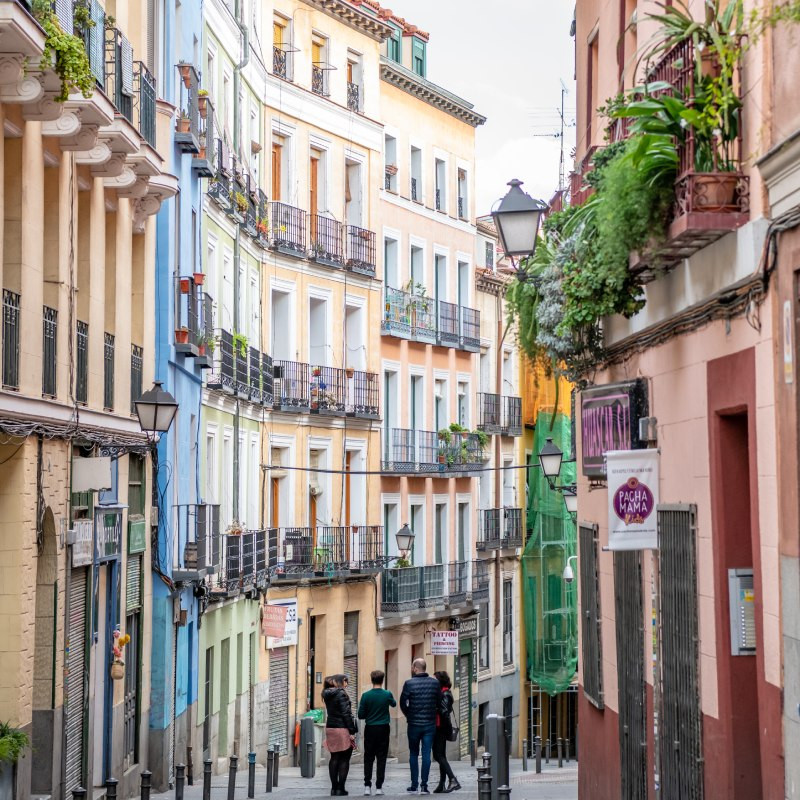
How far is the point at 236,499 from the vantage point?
34.8m

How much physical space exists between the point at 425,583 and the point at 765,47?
35.8m

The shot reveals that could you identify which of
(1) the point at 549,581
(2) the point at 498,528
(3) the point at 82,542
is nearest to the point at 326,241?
(2) the point at 498,528

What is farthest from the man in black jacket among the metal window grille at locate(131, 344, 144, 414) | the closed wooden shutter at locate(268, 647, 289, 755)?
the closed wooden shutter at locate(268, 647, 289, 755)

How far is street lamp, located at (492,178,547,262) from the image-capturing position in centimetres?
1568

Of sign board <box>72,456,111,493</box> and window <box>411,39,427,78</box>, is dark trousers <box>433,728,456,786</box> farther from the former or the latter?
window <box>411,39,427,78</box>

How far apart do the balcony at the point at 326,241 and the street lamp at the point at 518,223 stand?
25.2 metres

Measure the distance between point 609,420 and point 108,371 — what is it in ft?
29.7

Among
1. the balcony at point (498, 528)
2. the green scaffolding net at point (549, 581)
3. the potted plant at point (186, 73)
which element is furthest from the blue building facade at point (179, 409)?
the green scaffolding net at point (549, 581)

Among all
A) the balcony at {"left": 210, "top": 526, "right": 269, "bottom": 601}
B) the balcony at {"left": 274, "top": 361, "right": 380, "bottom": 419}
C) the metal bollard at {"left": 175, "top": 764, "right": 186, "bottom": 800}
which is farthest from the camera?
the balcony at {"left": 274, "top": 361, "right": 380, "bottom": 419}

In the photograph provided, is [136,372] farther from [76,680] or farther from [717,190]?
[717,190]

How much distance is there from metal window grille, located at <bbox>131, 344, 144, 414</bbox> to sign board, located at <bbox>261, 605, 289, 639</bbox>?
12.6 m

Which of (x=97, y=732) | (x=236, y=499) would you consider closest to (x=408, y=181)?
(x=236, y=499)

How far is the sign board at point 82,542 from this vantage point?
1961 cm

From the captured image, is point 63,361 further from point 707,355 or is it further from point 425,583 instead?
point 425,583
